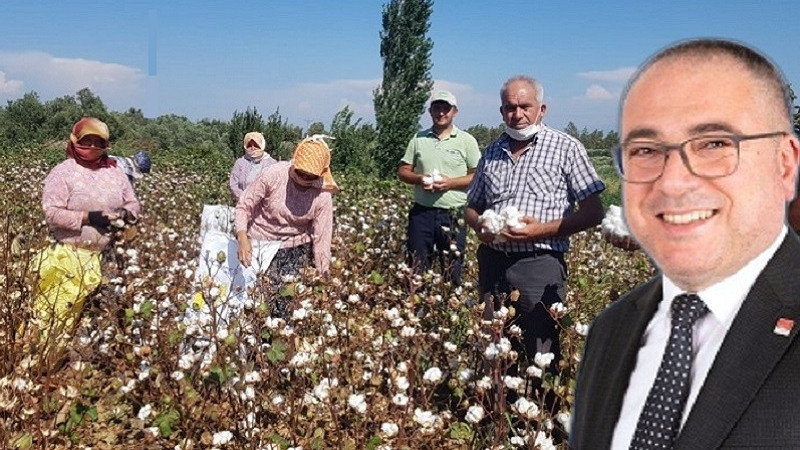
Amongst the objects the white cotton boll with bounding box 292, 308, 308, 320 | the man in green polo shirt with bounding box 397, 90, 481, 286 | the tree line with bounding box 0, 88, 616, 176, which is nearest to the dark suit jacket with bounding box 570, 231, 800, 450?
the white cotton boll with bounding box 292, 308, 308, 320

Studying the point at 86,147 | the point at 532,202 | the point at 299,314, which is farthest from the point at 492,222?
the point at 86,147

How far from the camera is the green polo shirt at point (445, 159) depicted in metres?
5.11

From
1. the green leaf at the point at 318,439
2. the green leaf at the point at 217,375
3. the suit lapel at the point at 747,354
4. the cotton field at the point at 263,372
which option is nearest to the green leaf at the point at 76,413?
the cotton field at the point at 263,372

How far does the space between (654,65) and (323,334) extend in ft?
8.85

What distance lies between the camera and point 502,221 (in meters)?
2.97

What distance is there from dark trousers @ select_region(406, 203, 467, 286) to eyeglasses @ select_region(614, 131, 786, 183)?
4238 millimetres

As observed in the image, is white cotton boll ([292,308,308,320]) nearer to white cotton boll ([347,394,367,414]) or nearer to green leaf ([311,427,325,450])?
green leaf ([311,427,325,450])

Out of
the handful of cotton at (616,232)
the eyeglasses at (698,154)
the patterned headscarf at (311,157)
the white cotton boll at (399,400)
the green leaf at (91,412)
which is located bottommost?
the green leaf at (91,412)

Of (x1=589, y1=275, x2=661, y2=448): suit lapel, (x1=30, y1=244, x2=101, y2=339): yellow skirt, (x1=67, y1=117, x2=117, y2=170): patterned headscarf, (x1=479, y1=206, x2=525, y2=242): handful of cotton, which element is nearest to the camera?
(x1=589, y1=275, x2=661, y2=448): suit lapel

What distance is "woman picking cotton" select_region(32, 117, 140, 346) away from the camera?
3.88m

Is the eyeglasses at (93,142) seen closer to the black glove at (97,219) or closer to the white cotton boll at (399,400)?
the black glove at (97,219)

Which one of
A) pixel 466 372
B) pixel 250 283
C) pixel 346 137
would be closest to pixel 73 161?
pixel 250 283

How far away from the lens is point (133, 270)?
13.6 feet

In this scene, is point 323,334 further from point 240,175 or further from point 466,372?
point 240,175
